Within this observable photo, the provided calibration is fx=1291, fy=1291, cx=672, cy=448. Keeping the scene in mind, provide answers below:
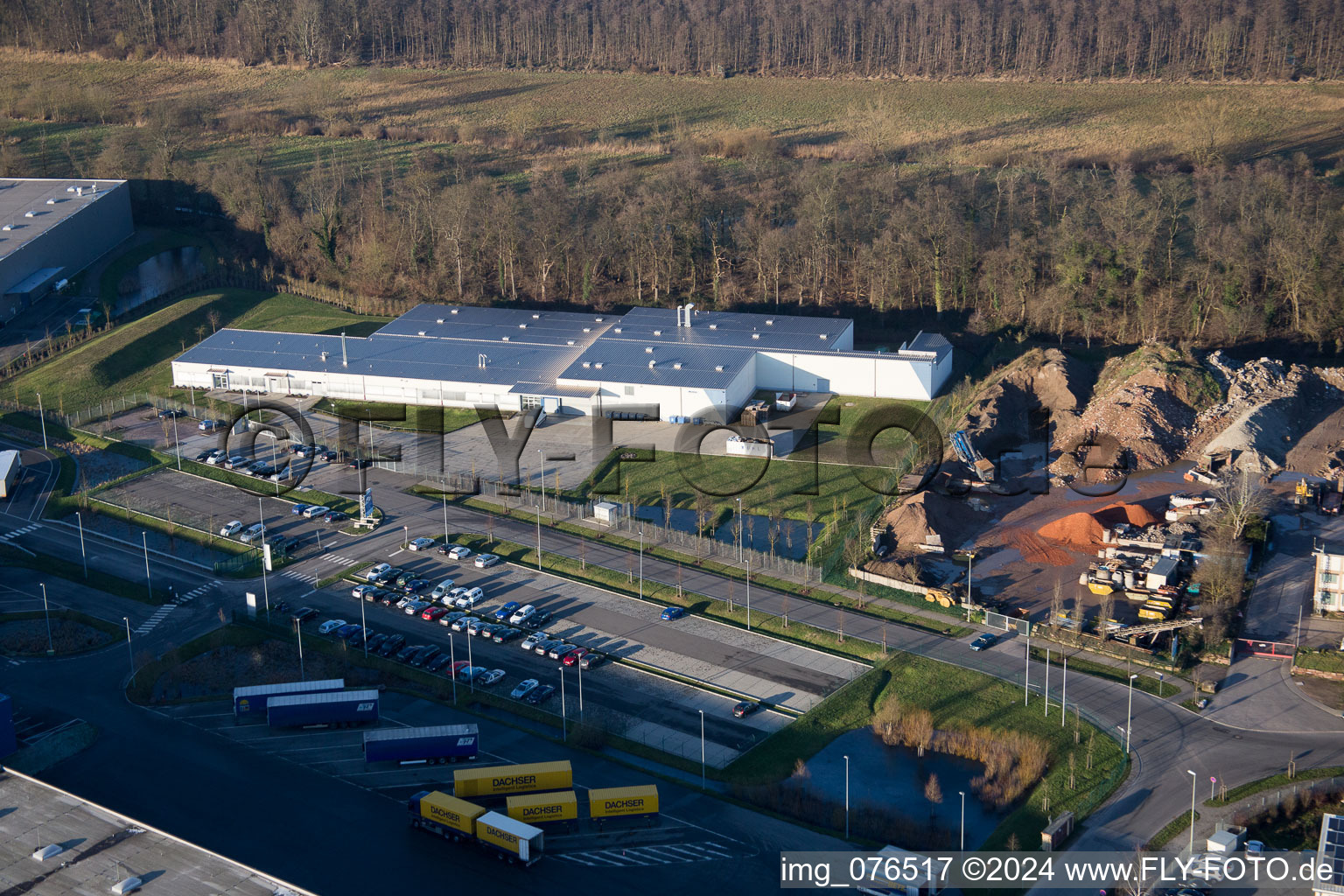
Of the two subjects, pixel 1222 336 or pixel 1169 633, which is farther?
pixel 1222 336

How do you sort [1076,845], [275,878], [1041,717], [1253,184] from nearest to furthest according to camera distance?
[275,878] < [1076,845] < [1041,717] < [1253,184]

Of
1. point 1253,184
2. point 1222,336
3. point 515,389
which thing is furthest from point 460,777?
point 1253,184

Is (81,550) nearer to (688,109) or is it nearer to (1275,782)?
(1275,782)

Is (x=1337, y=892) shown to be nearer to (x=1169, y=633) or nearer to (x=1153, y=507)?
(x=1169, y=633)

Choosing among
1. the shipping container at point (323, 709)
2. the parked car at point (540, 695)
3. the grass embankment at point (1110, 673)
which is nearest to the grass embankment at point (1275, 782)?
the grass embankment at point (1110, 673)

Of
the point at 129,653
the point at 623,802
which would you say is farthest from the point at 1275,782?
the point at 129,653

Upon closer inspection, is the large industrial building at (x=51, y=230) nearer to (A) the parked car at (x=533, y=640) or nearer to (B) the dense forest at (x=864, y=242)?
(B) the dense forest at (x=864, y=242)

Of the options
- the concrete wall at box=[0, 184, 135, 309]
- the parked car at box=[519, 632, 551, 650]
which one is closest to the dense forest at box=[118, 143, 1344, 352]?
the concrete wall at box=[0, 184, 135, 309]
